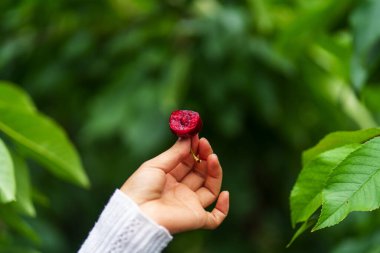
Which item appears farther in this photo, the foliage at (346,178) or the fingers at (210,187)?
the fingers at (210,187)

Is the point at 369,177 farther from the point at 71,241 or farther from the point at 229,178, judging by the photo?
the point at 71,241

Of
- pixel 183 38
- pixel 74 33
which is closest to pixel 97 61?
pixel 74 33

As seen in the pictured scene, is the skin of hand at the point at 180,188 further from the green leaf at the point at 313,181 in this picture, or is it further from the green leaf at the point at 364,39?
the green leaf at the point at 364,39

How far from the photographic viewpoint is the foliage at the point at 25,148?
1.33m

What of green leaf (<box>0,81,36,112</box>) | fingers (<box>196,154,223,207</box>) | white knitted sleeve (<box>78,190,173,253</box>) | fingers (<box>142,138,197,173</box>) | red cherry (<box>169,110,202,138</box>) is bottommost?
white knitted sleeve (<box>78,190,173,253</box>)

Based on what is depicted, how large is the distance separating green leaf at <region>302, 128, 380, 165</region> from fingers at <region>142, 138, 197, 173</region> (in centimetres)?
19

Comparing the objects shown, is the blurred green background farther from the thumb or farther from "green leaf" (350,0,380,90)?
the thumb

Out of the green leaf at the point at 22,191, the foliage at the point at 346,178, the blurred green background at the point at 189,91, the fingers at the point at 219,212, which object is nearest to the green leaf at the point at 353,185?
the foliage at the point at 346,178

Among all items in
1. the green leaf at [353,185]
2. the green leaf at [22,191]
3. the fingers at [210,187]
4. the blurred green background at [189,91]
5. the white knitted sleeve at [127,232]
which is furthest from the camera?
the blurred green background at [189,91]

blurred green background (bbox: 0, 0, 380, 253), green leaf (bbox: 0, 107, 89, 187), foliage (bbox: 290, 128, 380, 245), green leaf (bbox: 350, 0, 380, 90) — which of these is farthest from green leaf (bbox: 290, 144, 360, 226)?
blurred green background (bbox: 0, 0, 380, 253)

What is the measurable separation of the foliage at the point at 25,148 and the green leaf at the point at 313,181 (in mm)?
476

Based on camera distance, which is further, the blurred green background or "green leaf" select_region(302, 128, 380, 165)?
the blurred green background

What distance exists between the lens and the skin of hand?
3.65ft

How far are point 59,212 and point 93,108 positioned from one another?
→ 48 cm
